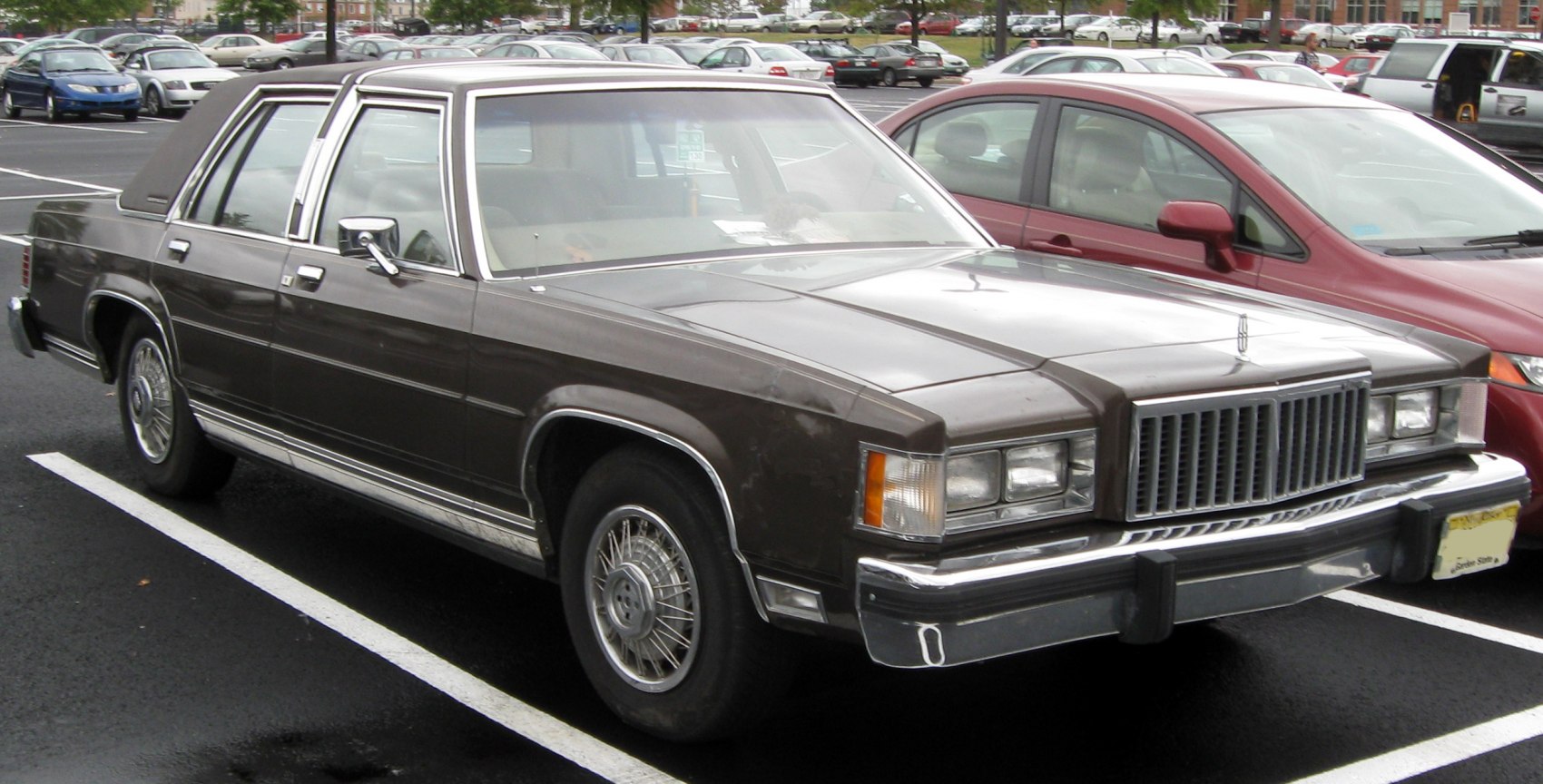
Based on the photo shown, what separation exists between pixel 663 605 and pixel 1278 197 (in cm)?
326

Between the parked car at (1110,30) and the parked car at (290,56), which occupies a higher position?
the parked car at (1110,30)

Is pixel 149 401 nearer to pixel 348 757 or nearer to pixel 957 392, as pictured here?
pixel 348 757

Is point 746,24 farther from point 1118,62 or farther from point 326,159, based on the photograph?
point 326,159

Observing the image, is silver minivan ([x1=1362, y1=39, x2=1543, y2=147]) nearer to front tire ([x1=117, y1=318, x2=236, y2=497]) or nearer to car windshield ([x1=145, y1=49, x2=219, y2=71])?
front tire ([x1=117, y1=318, x2=236, y2=497])

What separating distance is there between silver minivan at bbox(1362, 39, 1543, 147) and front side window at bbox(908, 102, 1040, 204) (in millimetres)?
13768

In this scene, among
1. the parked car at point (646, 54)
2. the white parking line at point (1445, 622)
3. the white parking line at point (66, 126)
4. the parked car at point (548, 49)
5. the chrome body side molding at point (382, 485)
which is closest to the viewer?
the chrome body side molding at point (382, 485)

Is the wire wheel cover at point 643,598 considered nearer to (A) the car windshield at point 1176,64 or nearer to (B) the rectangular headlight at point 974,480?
(B) the rectangular headlight at point 974,480

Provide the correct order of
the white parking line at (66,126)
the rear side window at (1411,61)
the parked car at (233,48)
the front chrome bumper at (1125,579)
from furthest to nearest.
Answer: the parked car at (233,48) < the white parking line at (66,126) < the rear side window at (1411,61) < the front chrome bumper at (1125,579)

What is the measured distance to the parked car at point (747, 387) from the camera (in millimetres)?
3486

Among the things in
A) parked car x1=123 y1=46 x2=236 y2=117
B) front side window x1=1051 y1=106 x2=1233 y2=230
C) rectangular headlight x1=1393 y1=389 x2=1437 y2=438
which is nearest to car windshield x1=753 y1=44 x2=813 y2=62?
parked car x1=123 y1=46 x2=236 y2=117

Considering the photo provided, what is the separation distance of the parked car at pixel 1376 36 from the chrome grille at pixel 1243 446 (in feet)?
235

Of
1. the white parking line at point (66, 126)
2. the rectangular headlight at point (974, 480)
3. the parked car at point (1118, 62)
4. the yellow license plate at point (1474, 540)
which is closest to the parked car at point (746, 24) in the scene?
the white parking line at point (66, 126)

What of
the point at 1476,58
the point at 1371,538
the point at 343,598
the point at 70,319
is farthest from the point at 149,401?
the point at 1476,58

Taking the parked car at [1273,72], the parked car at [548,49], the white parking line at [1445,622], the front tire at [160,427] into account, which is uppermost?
the parked car at [548,49]
